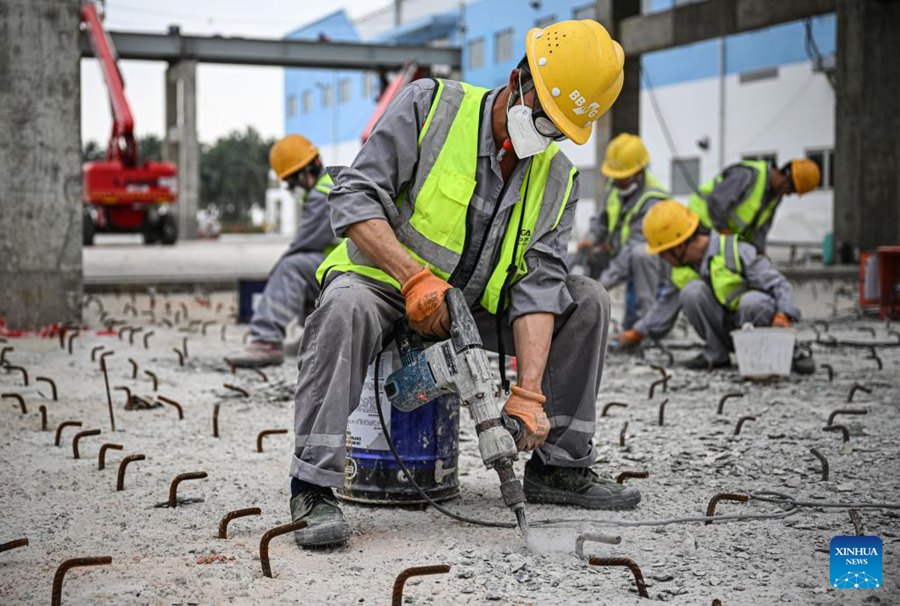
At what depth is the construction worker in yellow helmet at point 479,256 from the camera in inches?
120

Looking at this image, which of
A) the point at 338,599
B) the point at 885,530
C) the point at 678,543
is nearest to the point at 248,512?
the point at 338,599

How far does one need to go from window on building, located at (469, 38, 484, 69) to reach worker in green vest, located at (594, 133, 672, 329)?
1091 inches

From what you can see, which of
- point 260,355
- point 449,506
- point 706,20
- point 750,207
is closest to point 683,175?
point 706,20

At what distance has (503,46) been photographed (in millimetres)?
34250

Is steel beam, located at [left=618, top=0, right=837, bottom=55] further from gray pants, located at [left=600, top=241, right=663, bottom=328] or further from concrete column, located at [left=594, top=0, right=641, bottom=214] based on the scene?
gray pants, located at [left=600, top=241, right=663, bottom=328]

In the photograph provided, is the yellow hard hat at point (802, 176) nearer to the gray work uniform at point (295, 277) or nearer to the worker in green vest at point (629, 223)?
the worker in green vest at point (629, 223)

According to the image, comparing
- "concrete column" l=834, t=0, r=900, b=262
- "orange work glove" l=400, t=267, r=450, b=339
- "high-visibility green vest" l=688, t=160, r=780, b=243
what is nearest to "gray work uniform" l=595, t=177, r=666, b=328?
"high-visibility green vest" l=688, t=160, r=780, b=243

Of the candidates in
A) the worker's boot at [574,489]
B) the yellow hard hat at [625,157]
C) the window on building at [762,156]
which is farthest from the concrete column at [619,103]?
the worker's boot at [574,489]

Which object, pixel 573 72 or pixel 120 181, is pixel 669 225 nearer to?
pixel 573 72

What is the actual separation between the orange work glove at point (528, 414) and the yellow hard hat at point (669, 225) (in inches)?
134

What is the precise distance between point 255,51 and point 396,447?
23512 millimetres

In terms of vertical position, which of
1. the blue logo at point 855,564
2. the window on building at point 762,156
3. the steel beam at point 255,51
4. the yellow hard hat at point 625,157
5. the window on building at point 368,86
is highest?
the window on building at point 368,86

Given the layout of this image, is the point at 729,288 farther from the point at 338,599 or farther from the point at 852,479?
the point at 338,599

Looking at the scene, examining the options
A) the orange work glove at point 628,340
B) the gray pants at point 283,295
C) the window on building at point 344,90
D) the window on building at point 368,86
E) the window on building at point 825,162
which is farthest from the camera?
the window on building at point 344,90
